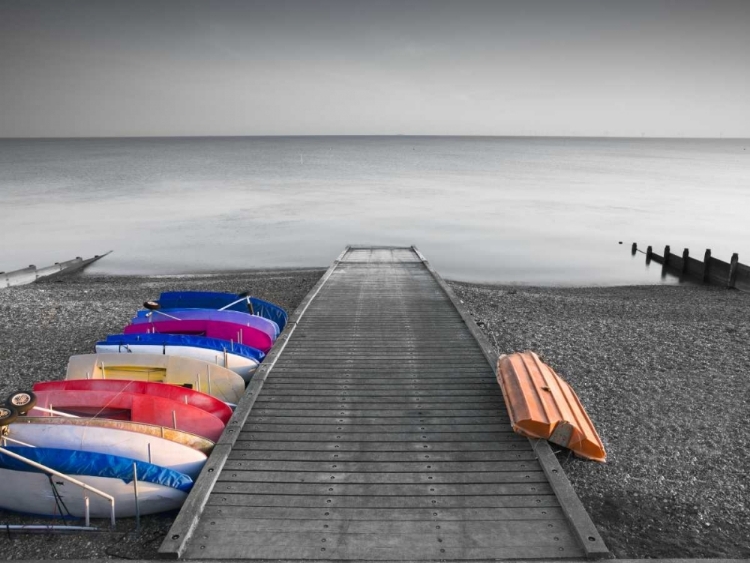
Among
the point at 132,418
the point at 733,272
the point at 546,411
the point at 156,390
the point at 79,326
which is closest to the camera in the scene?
the point at 546,411

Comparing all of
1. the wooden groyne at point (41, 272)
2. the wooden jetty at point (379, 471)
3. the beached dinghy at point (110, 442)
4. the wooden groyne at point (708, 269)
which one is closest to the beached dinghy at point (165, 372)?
the wooden jetty at point (379, 471)

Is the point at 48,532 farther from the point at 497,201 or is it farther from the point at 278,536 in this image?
the point at 497,201

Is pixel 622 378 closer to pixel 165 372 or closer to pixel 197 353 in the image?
pixel 197 353

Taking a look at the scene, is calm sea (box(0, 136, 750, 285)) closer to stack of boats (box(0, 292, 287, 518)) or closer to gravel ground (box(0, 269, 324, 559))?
gravel ground (box(0, 269, 324, 559))

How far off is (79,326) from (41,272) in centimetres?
1093

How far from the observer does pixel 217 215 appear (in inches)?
1580

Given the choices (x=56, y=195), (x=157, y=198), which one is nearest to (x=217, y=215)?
(x=157, y=198)

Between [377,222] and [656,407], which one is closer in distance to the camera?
[656,407]

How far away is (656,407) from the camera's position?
8.41 m

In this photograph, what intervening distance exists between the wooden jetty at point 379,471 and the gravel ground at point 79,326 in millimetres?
838

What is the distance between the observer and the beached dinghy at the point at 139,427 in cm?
615

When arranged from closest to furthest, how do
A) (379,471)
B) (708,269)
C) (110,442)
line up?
(379,471), (110,442), (708,269)

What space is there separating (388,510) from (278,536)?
978 mm

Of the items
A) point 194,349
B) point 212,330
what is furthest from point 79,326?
point 194,349
